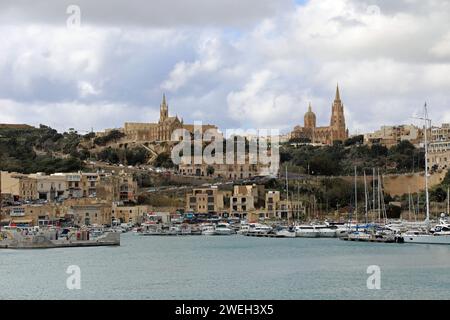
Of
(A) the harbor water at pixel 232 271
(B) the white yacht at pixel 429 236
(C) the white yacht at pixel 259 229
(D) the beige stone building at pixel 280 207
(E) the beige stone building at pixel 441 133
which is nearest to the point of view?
(A) the harbor water at pixel 232 271

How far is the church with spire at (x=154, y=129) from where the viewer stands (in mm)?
128250

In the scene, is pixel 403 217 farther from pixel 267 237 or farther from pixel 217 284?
pixel 217 284

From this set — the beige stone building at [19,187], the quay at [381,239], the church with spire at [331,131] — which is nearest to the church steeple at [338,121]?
the church with spire at [331,131]

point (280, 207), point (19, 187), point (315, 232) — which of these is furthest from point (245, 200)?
point (315, 232)

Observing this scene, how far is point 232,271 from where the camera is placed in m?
42.4

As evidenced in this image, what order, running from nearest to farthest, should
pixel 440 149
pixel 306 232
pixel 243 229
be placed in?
1. pixel 306 232
2. pixel 243 229
3. pixel 440 149

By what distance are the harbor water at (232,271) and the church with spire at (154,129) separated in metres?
67.8

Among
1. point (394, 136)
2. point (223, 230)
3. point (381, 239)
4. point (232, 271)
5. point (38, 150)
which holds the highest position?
point (394, 136)

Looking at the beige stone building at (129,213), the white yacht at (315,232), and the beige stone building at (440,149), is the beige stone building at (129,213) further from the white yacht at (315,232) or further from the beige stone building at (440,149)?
the beige stone building at (440,149)

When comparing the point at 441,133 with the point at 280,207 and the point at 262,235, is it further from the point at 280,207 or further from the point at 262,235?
the point at 262,235

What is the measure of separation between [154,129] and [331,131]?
27.5m

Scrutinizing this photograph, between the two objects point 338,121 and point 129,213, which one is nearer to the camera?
point 129,213

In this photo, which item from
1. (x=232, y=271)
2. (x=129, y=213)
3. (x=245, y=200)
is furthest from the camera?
(x=245, y=200)
